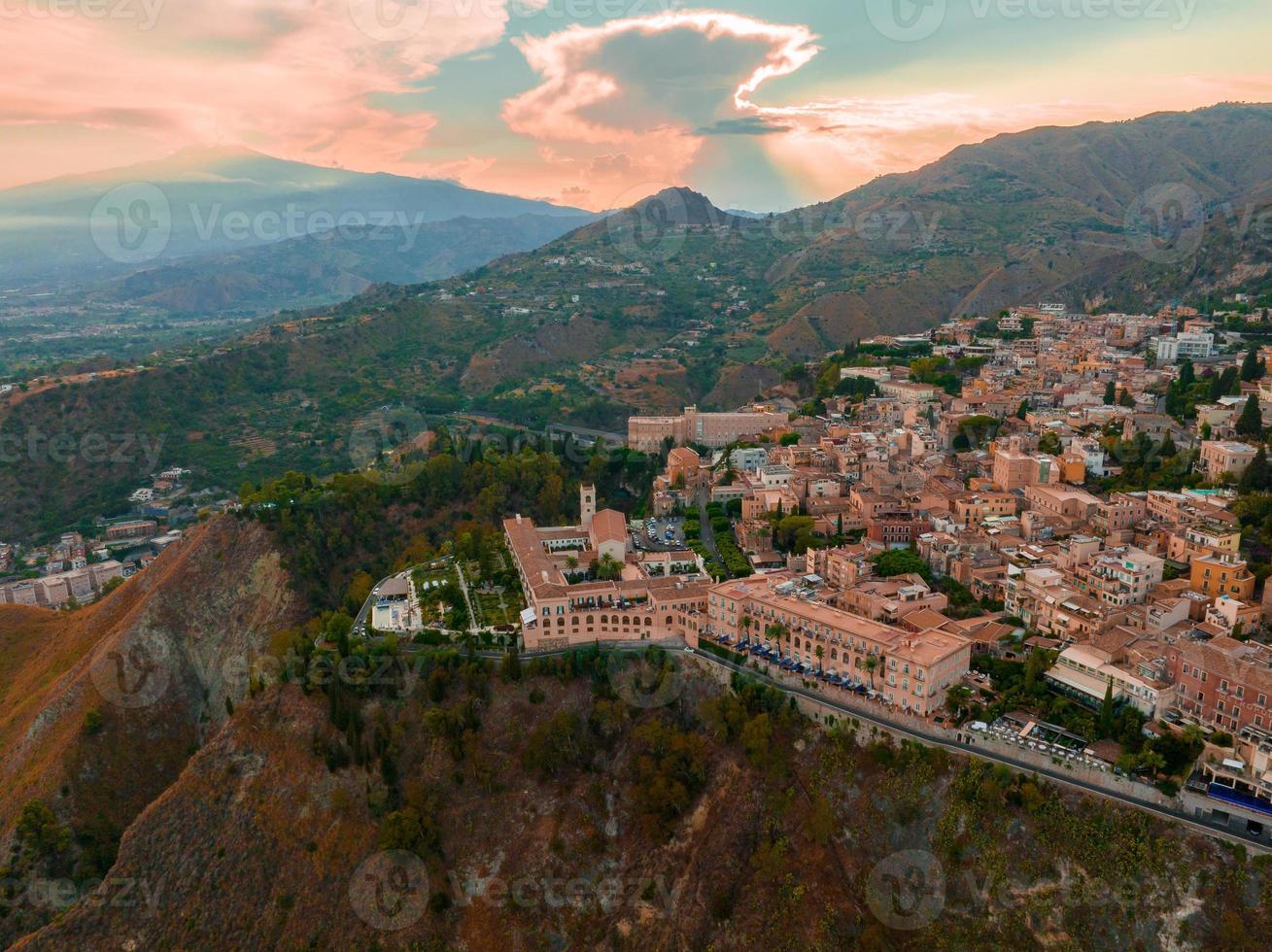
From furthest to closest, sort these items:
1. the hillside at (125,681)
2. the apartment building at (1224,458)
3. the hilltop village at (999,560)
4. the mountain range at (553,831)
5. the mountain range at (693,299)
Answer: the mountain range at (693,299) → the apartment building at (1224,458) → the hillside at (125,681) → the hilltop village at (999,560) → the mountain range at (553,831)

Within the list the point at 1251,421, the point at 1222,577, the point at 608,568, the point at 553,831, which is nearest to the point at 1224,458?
the point at 1251,421

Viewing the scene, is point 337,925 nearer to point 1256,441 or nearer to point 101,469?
point 1256,441

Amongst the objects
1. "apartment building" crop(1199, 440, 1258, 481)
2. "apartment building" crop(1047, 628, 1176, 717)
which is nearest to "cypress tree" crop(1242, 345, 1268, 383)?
"apartment building" crop(1199, 440, 1258, 481)

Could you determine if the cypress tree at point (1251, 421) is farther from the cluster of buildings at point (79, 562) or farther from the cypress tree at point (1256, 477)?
the cluster of buildings at point (79, 562)

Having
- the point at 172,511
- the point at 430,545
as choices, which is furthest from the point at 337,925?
the point at 172,511

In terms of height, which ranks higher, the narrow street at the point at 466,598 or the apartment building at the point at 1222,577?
the apartment building at the point at 1222,577

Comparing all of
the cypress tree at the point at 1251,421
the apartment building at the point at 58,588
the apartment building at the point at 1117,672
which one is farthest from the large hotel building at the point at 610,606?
the apartment building at the point at 58,588
